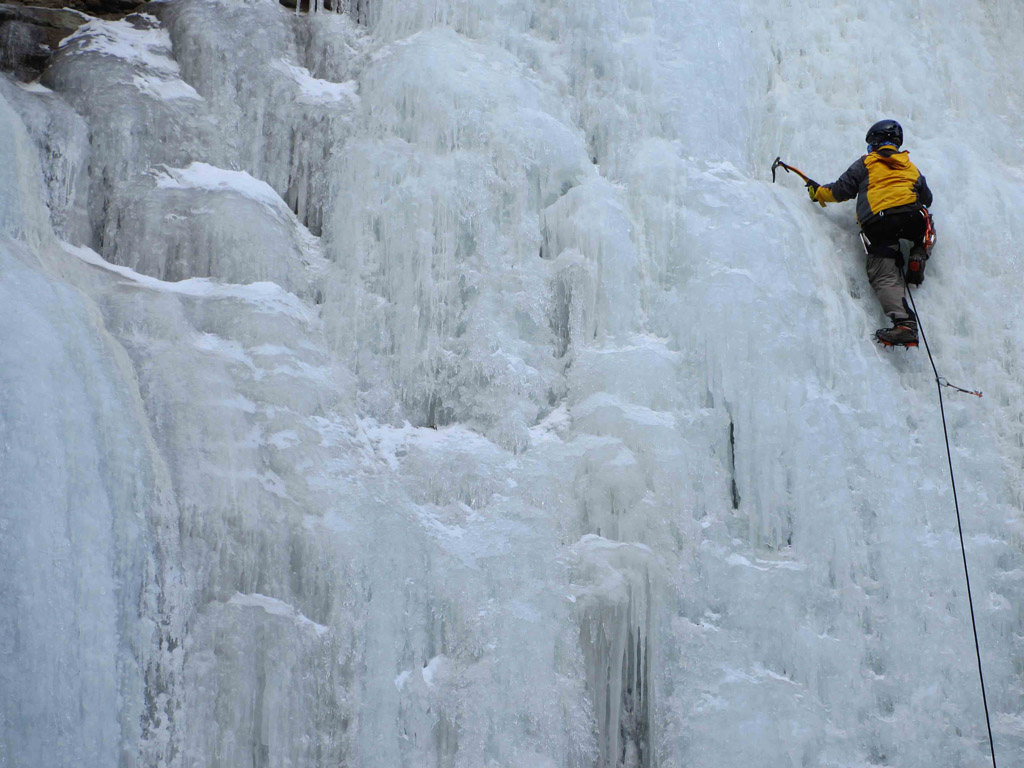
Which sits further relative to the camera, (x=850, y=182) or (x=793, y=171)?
(x=793, y=171)

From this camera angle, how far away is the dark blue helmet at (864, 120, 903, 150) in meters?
5.20

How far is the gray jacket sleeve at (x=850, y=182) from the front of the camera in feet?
17.0

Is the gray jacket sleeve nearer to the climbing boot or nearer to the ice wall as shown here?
the ice wall

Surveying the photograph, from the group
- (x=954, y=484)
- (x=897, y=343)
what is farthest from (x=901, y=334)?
(x=954, y=484)

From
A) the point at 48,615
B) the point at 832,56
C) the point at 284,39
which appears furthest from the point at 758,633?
the point at 284,39

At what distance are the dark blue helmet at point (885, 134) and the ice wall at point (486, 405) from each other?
0.37 meters

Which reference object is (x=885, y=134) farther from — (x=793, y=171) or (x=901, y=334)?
(x=901, y=334)

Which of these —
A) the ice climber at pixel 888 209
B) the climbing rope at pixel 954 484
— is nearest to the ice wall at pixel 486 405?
the climbing rope at pixel 954 484

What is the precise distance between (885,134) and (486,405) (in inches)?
103

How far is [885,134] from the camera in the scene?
520 centimetres

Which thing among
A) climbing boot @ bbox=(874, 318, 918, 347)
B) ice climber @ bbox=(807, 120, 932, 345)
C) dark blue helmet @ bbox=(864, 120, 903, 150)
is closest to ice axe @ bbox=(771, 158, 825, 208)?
ice climber @ bbox=(807, 120, 932, 345)

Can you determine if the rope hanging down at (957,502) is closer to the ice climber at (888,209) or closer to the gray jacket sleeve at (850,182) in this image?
the ice climber at (888,209)

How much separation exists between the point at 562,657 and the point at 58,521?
81.1 inches

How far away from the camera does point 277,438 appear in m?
4.15
